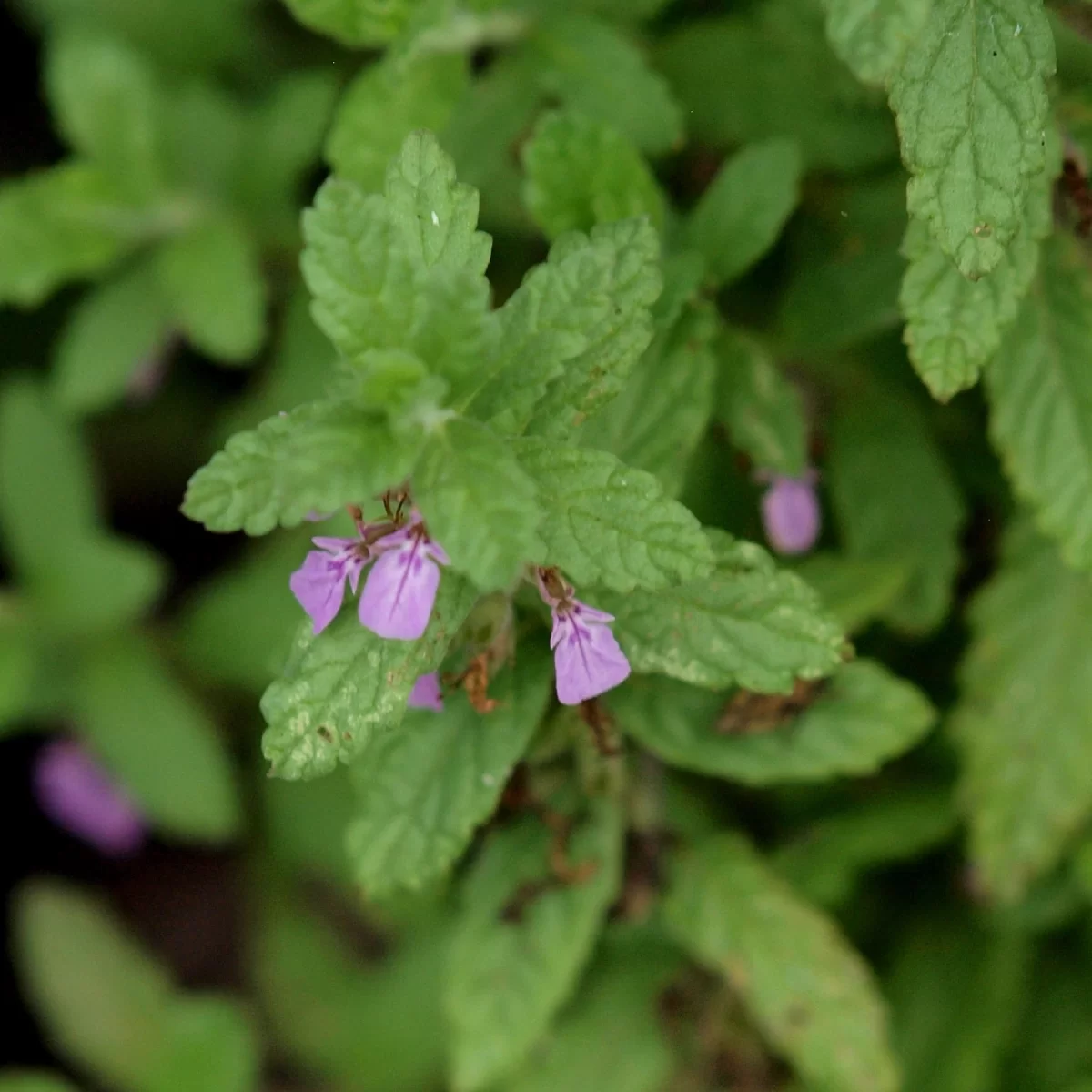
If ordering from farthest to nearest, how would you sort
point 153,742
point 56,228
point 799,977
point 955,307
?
1. point 153,742
2. point 56,228
3. point 799,977
4. point 955,307

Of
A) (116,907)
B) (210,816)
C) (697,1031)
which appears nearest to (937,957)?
(697,1031)

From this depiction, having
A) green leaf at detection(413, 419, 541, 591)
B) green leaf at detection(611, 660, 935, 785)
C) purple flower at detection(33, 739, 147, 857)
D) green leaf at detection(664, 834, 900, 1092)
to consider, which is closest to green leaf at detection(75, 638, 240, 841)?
purple flower at detection(33, 739, 147, 857)

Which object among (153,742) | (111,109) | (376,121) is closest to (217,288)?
(111,109)

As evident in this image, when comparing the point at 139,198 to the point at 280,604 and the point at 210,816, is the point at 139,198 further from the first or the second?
the point at 210,816

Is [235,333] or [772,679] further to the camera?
[235,333]

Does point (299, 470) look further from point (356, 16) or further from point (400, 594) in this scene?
point (356, 16)

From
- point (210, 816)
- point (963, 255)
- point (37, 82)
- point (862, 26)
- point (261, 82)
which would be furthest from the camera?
point (37, 82)
